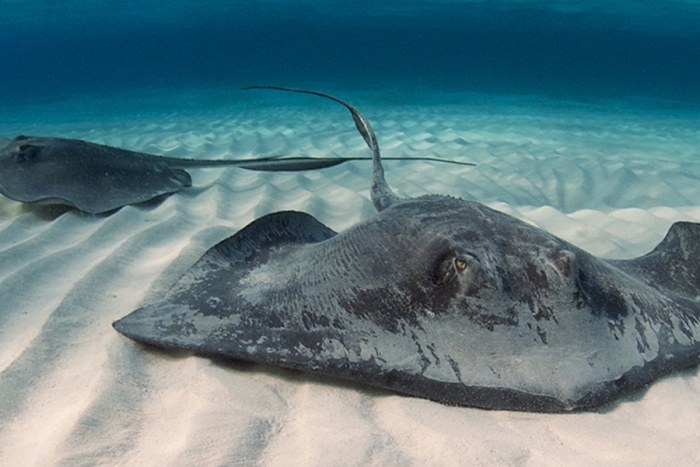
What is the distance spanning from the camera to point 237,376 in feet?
6.31

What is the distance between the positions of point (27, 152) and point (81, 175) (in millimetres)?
599

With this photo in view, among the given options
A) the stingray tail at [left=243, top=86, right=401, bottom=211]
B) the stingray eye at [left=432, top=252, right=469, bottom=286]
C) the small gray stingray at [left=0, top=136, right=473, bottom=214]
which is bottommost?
the small gray stingray at [left=0, top=136, right=473, bottom=214]

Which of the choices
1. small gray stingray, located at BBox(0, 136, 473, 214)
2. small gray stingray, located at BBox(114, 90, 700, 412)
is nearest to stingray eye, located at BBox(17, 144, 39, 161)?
small gray stingray, located at BBox(0, 136, 473, 214)

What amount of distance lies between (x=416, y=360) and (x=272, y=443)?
1.93 ft

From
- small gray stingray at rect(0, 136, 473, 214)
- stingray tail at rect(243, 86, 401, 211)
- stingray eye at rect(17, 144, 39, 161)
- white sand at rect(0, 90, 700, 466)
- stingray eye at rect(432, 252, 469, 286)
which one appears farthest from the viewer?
stingray eye at rect(17, 144, 39, 161)

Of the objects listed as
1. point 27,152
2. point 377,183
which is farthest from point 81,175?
point 377,183

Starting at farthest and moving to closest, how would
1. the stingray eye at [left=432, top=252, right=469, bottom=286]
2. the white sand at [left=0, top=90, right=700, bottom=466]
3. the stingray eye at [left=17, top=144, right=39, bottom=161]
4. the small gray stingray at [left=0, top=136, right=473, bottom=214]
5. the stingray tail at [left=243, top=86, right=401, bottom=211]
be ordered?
the stingray eye at [left=17, top=144, right=39, bottom=161], the small gray stingray at [left=0, top=136, right=473, bottom=214], the stingray tail at [left=243, top=86, right=401, bottom=211], the stingray eye at [left=432, top=252, right=469, bottom=286], the white sand at [left=0, top=90, right=700, bottom=466]

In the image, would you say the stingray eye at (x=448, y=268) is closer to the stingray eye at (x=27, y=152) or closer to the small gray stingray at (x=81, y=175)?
the small gray stingray at (x=81, y=175)

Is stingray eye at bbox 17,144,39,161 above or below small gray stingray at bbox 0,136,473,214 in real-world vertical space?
above

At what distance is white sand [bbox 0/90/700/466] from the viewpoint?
1.54m

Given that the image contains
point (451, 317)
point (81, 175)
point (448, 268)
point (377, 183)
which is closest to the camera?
point (451, 317)

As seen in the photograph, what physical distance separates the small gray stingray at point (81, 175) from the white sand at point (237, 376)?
0.61ft

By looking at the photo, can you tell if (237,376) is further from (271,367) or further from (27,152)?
(27,152)

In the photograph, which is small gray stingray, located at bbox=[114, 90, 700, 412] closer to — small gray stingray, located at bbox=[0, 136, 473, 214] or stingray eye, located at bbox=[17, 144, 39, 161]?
small gray stingray, located at bbox=[0, 136, 473, 214]
